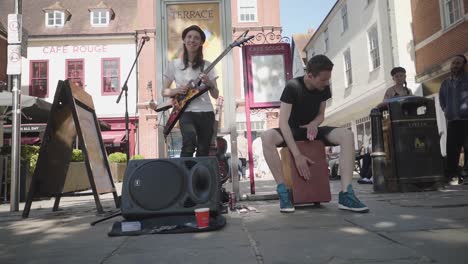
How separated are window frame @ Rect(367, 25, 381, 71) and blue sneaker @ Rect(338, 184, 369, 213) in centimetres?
1457

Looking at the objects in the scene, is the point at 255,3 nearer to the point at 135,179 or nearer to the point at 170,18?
the point at 170,18

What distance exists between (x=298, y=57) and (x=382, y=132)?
1525 millimetres

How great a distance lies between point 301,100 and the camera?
385 centimetres

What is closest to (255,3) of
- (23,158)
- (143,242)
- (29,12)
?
(29,12)

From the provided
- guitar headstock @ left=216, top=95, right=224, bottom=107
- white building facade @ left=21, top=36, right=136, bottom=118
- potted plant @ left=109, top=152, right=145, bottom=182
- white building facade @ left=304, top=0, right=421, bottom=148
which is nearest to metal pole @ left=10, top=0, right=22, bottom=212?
guitar headstock @ left=216, top=95, right=224, bottom=107

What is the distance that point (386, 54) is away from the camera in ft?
51.5

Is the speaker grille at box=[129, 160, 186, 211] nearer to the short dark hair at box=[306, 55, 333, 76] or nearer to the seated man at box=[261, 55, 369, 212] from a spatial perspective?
the seated man at box=[261, 55, 369, 212]

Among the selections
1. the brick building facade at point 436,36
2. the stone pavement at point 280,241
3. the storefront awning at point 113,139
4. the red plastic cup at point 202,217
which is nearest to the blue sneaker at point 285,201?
the stone pavement at point 280,241

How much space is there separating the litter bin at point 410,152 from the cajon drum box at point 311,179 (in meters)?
1.80

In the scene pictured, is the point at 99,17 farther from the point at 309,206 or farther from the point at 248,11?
the point at 309,206

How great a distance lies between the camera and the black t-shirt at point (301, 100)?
12.5 ft

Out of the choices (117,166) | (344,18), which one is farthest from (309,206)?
(344,18)

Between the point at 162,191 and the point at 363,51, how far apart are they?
16890 mm

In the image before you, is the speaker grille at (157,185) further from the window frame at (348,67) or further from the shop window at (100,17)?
the shop window at (100,17)
